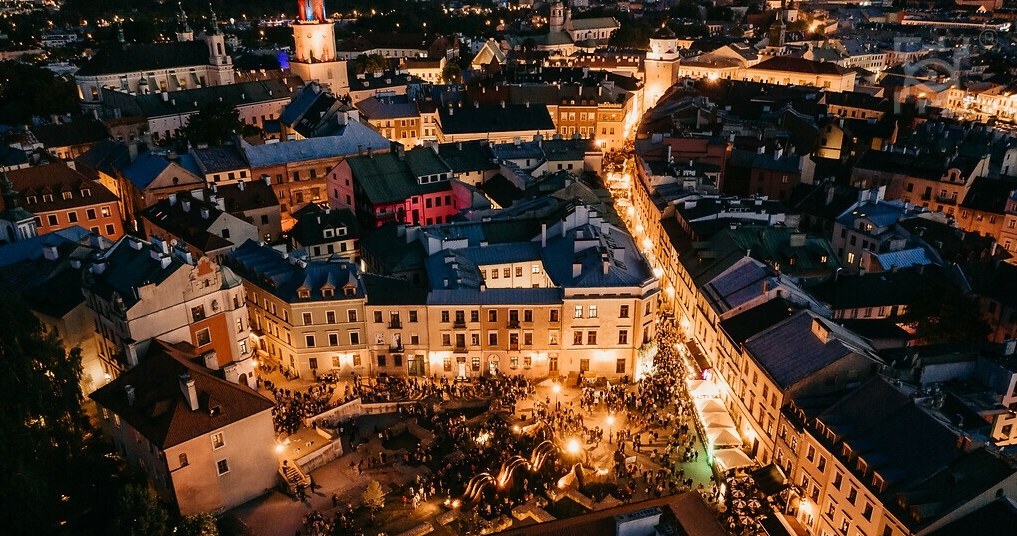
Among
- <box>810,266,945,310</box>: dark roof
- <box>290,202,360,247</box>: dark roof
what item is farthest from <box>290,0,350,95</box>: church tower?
<box>810,266,945,310</box>: dark roof

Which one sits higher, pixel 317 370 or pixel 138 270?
pixel 138 270

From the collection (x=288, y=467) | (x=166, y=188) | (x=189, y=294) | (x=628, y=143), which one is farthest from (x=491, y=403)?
(x=628, y=143)

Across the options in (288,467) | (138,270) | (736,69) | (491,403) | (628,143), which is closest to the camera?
(288,467)

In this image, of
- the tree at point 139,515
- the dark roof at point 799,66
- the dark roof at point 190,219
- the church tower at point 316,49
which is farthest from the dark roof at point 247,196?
the dark roof at point 799,66

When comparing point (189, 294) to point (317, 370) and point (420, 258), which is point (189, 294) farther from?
point (420, 258)

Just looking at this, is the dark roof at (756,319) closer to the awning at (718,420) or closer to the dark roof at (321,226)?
the awning at (718,420)

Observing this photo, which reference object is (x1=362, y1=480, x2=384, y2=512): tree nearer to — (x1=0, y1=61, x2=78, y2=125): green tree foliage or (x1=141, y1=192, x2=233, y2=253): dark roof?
(x1=141, y1=192, x2=233, y2=253): dark roof

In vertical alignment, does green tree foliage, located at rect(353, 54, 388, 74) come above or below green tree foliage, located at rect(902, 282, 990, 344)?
above
